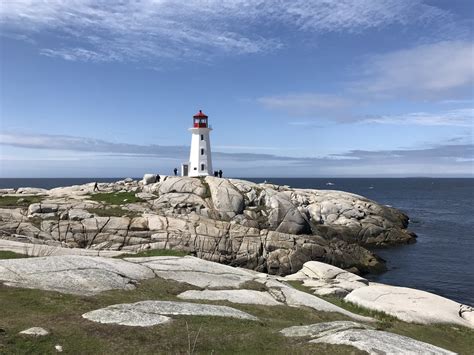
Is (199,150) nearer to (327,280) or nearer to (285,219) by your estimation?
(285,219)

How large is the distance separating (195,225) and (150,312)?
32357 millimetres

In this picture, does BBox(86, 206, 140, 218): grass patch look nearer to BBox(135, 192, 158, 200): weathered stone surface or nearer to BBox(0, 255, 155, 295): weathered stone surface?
BBox(135, 192, 158, 200): weathered stone surface

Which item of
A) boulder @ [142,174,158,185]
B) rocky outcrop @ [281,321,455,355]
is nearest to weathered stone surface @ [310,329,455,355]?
rocky outcrop @ [281,321,455,355]

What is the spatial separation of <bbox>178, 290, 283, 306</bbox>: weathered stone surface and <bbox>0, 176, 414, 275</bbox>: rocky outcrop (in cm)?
2218

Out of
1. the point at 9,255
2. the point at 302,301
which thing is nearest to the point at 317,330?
the point at 302,301

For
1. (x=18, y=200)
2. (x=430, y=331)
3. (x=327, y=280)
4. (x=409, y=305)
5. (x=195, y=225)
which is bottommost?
(x=327, y=280)

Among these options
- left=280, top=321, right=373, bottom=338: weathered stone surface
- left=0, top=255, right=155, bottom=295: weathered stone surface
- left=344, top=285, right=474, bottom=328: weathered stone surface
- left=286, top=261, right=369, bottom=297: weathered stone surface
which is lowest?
left=286, top=261, right=369, bottom=297: weathered stone surface

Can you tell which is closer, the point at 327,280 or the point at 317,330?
the point at 317,330

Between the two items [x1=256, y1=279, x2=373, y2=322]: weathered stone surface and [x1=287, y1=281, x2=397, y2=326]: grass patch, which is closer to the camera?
[x1=256, y1=279, x2=373, y2=322]: weathered stone surface

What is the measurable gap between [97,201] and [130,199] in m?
4.29

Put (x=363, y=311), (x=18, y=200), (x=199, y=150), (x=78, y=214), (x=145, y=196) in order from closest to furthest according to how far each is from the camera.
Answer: (x=363, y=311) → (x=78, y=214) → (x=18, y=200) → (x=145, y=196) → (x=199, y=150)

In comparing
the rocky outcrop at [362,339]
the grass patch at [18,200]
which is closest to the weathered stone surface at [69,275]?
the rocky outcrop at [362,339]

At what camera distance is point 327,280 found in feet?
111

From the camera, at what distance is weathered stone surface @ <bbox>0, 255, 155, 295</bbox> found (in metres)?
18.7
